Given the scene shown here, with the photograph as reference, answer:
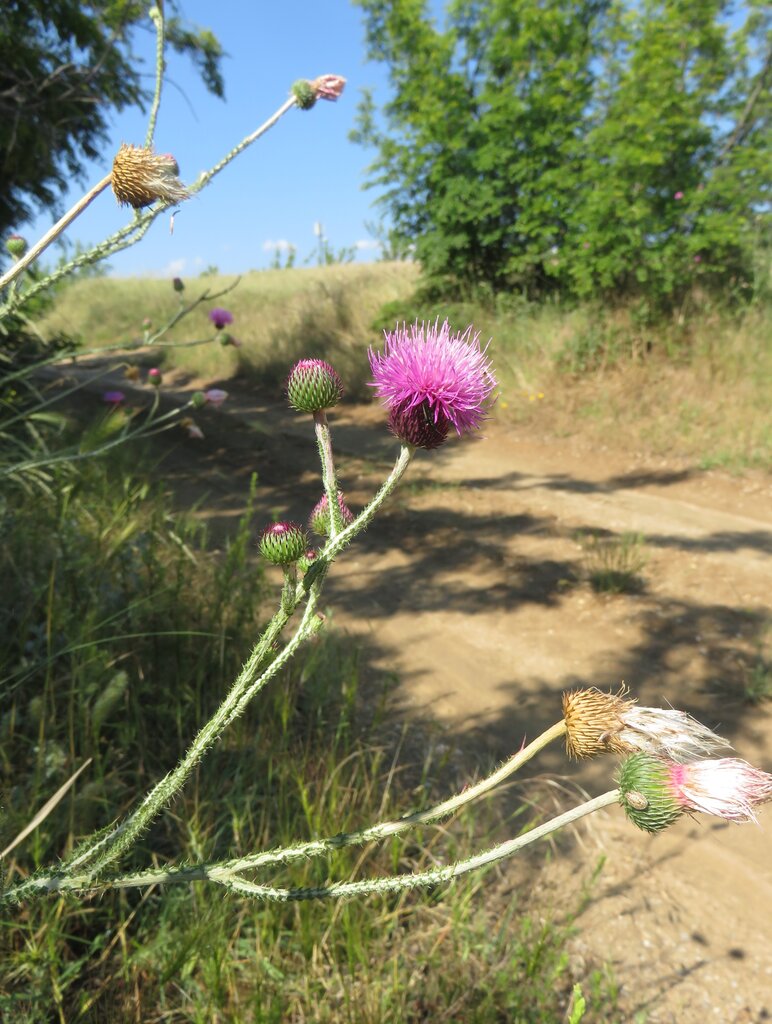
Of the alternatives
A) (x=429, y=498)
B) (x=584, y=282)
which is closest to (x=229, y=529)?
(x=429, y=498)

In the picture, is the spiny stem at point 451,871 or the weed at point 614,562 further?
the weed at point 614,562

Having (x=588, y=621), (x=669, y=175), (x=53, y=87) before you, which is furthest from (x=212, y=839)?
(x=669, y=175)

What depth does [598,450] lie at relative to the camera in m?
7.91

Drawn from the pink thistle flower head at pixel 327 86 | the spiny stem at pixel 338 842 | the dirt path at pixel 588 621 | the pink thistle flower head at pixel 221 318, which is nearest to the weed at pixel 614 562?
the dirt path at pixel 588 621

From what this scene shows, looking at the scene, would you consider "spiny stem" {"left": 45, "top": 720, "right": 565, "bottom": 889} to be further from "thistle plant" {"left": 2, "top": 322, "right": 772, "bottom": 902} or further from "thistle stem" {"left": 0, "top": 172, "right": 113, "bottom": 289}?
"thistle stem" {"left": 0, "top": 172, "right": 113, "bottom": 289}

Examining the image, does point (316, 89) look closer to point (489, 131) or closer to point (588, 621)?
point (588, 621)

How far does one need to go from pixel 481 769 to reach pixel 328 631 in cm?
124

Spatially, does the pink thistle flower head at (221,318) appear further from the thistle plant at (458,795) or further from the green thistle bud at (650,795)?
the green thistle bud at (650,795)

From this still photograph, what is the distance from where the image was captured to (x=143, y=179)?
119 centimetres

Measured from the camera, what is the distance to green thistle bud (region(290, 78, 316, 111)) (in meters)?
1.93

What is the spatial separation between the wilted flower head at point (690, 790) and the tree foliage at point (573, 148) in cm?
862

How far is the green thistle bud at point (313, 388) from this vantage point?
1147mm

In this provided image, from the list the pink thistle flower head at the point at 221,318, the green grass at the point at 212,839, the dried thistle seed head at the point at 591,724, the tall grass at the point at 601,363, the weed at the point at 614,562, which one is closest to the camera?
the dried thistle seed head at the point at 591,724

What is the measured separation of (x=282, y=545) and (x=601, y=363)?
8496 millimetres
